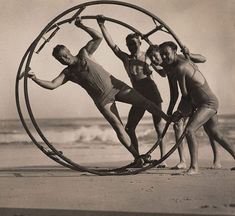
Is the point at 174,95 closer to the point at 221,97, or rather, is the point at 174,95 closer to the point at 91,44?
the point at 91,44

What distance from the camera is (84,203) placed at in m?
4.92

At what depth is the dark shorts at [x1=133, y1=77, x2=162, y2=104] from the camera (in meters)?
6.53

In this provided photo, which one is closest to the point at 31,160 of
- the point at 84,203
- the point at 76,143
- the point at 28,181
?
the point at 28,181

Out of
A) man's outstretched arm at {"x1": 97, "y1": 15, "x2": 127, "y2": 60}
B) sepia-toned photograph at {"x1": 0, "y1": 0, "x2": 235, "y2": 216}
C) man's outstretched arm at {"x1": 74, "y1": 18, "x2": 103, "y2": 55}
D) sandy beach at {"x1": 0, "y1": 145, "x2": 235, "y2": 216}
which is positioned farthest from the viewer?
man's outstretched arm at {"x1": 74, "y1": 18, "x2": 103, "y2": 55}

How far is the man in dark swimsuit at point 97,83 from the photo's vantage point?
6.08m

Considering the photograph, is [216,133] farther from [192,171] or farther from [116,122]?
[116,122]

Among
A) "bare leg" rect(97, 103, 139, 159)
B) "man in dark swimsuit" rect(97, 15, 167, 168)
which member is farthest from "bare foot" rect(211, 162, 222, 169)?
"bare leg" rect(97, 103, 139, 159)

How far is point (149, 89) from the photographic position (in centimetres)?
655

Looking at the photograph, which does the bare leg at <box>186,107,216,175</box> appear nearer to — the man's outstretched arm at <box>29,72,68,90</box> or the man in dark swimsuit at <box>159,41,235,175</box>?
the man in dark swimsuit at <box>159,41,235,175</box>

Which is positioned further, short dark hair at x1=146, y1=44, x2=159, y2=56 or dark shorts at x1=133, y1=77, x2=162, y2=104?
dark shorts at x1=133, y1=77, x2=162, y2=104

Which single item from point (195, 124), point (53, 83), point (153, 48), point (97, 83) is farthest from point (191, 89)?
point (53, 83)

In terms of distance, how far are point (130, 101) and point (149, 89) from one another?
1.42 feet

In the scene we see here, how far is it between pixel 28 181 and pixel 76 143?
23.5 feet

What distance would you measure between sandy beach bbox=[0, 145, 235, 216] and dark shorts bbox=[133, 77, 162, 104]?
0.79 metres
